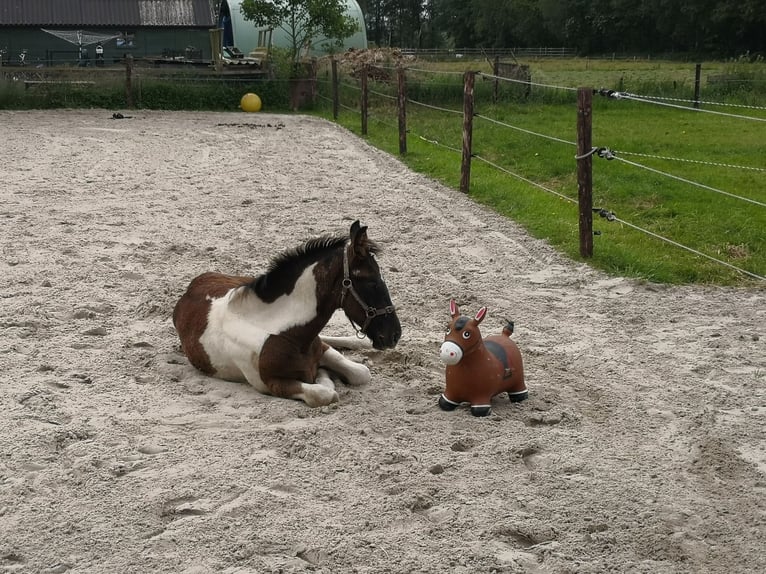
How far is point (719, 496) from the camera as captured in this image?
340cm

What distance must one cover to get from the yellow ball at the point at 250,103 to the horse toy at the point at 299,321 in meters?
17.2

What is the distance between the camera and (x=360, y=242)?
4.13 m

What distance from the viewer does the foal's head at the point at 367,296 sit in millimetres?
4125

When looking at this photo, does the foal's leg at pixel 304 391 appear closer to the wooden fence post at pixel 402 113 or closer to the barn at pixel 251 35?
the wooden fence post at pixel 402 113

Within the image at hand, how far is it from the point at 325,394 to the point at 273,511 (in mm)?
1058

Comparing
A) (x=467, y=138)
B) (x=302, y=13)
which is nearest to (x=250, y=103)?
(x=302, y=13)

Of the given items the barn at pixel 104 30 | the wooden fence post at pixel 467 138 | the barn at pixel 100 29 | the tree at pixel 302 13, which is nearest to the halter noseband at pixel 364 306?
the wooden fence post at pixel 467 138

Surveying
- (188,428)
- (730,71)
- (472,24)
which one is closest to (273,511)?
(188,428)

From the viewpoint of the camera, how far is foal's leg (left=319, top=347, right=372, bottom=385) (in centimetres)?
460

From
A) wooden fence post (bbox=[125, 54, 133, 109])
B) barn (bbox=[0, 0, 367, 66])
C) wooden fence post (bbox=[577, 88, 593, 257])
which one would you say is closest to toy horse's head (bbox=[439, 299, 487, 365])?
wooden fence post (bbox=[577, 88, 593, 257])

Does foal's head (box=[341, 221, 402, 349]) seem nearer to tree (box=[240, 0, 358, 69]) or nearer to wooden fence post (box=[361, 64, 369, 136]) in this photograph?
wooden fence post (box=[361, 64, 369, 136])

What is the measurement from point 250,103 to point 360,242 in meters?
17.9

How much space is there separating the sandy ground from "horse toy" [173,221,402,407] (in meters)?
0.12

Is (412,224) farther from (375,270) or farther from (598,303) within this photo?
(375,270)
